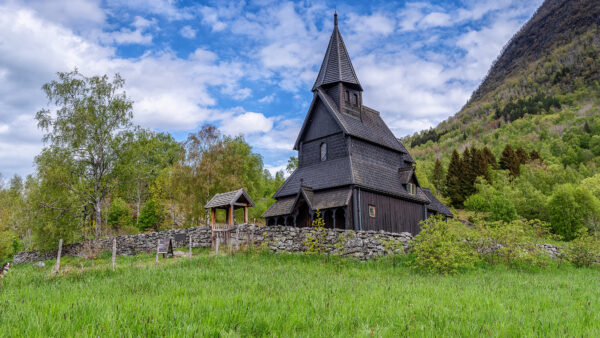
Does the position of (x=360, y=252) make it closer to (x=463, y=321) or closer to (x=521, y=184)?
(x=463, y=321)

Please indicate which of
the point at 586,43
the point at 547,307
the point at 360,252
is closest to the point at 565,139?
the point at 360,252

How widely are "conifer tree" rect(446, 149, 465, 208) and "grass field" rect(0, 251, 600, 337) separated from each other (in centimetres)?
5107

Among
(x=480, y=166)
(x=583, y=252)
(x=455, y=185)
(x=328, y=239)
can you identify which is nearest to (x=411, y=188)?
(x=583, y=252)

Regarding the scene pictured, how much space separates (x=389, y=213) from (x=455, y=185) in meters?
37.7

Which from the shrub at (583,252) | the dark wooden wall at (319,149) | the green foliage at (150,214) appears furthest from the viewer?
the green foliage at (150,214)

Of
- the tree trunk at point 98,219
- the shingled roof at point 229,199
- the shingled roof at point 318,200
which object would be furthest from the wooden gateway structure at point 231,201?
the tree trunk at point 98,219

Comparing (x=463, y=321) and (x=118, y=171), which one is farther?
(x=118, y=171)

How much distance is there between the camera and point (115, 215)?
146 feet

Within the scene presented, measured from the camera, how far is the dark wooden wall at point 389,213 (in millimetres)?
23938

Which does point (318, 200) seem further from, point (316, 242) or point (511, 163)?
point (511, 163)

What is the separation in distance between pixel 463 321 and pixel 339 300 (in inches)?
86.2

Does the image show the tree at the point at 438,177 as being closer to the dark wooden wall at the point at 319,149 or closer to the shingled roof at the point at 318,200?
the dark wooden wall at the point at 319,149

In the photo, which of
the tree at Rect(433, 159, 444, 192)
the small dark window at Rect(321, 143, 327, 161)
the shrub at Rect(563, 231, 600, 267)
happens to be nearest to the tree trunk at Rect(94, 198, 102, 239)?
the small dark window at Rect(321, 143, 327, 161)

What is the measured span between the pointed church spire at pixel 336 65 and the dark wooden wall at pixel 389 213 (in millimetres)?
9152
